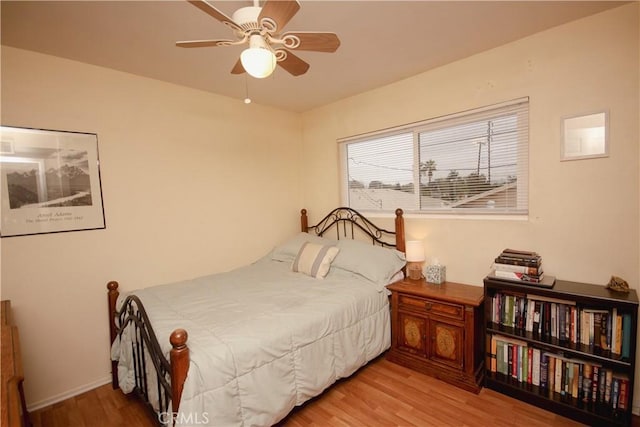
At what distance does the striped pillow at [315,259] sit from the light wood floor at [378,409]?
0.91 meters

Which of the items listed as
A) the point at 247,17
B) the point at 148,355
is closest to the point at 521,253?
the point at 247,17

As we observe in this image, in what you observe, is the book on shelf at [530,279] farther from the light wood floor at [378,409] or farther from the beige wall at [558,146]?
the light wood floor at [378,409]

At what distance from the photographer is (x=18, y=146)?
6.91 feet

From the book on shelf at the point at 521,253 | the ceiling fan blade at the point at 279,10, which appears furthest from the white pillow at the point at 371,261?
the ceiling fan blade at the point at 279,10

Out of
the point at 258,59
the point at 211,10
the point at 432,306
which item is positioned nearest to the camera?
the point at 211,10

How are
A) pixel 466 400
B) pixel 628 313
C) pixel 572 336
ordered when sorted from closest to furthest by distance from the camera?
pixel 628 313 < pixel 572 336 < pixel 466 400

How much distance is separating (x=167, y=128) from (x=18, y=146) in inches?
40.3

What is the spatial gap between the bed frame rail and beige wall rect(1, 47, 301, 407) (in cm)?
16

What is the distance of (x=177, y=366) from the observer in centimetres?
139

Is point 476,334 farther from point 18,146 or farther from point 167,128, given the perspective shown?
point 18,146

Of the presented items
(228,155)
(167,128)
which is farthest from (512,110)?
(167,128)

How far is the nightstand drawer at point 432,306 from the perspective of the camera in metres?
2.25

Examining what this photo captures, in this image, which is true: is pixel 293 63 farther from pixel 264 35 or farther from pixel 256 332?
pixel 256 332

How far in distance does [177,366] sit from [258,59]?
4.74 feet
